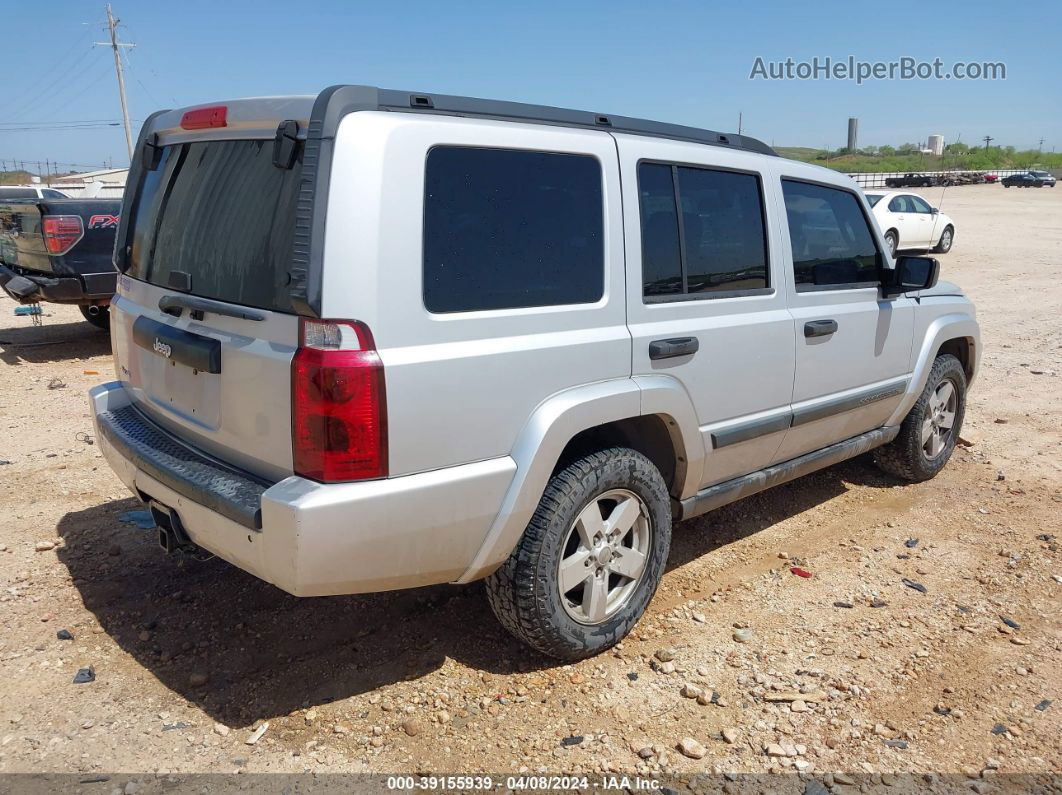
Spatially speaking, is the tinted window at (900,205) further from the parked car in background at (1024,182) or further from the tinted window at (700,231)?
the parked car in background at (1024,182)

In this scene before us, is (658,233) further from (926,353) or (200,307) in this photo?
(926,353)

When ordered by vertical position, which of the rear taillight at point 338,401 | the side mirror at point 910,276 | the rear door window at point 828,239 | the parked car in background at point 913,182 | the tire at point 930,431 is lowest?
the tire at point 930,431

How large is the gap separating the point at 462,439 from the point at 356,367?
0.44 metres

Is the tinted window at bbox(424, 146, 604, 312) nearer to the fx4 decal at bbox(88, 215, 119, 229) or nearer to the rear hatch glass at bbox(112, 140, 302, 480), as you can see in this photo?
the rear hatch glass at bbox(112, 140, 302, 480)

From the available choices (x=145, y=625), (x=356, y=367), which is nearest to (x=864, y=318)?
(x=356, y=367)

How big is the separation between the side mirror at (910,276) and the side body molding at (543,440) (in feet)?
6.90

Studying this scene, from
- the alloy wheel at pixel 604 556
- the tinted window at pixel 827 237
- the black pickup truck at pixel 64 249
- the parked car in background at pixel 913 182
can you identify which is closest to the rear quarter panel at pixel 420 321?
the alloy wheel at pixel 604 556

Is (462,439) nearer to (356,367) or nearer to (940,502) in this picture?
(356,367)

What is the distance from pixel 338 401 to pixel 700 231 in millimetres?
1863

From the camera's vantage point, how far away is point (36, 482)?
5051mm

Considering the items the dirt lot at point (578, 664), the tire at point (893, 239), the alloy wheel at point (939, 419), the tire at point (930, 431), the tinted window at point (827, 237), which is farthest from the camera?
the tire at point (893, 239)

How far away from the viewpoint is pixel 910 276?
4.55 meters

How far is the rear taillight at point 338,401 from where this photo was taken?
2500mm

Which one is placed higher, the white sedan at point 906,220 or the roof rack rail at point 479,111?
the roof rack rail at point 479,111
